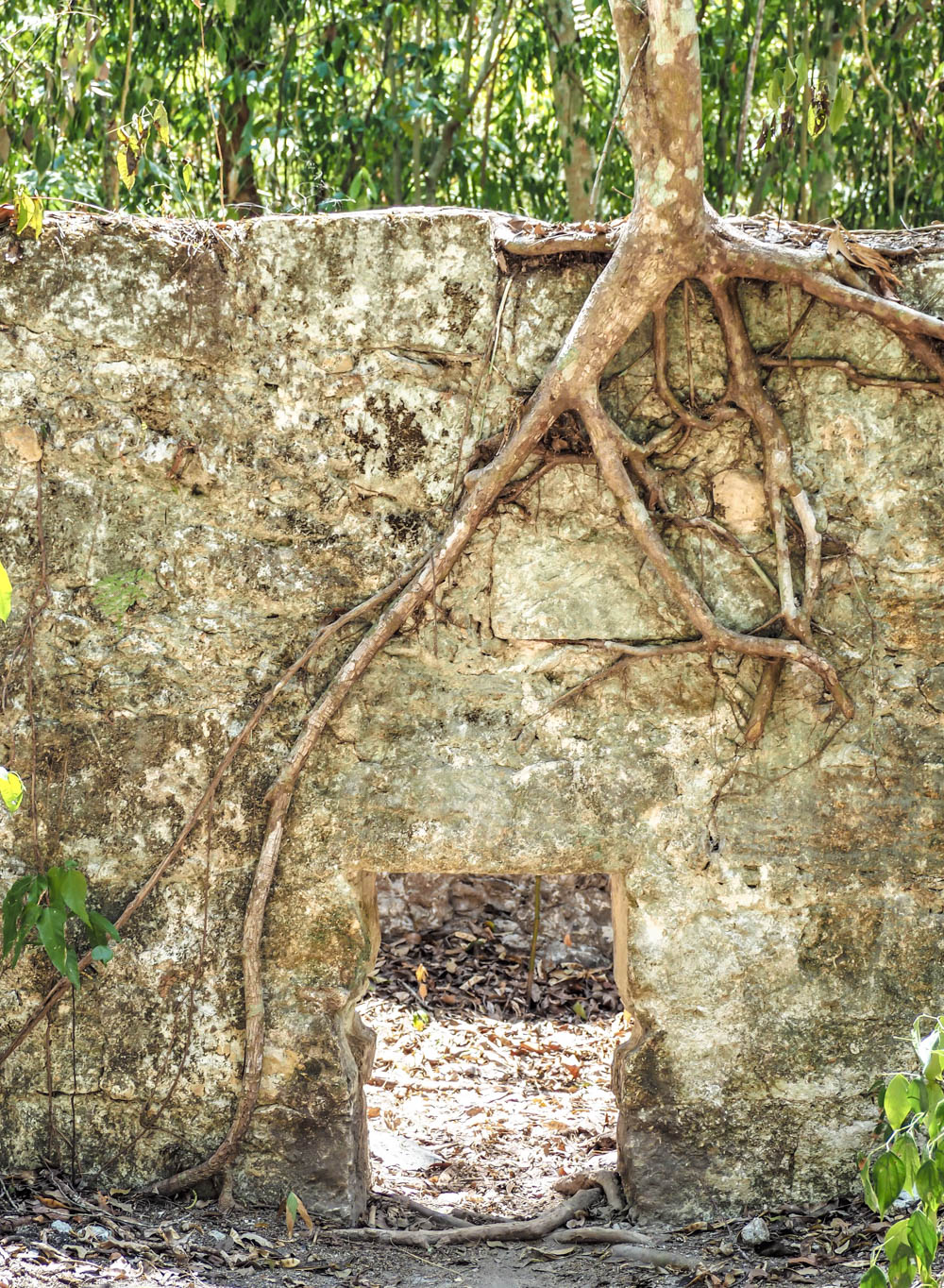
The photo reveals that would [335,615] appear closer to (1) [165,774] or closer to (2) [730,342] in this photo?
(1) [165,774]

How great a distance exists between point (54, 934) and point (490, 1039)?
9.30 feet

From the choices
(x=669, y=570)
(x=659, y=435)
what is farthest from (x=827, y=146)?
(x=669, y=570)

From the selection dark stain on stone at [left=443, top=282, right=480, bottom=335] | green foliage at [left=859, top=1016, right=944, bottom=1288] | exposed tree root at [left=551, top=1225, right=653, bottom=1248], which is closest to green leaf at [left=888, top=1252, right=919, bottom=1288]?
green foliage at [left=859, top=1016, right=944, bottom=1288]

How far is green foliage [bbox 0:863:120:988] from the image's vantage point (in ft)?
10.4

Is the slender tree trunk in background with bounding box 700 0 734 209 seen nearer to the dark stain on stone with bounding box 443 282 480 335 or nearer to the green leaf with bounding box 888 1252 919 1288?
the dark stain on stone with bounding box 443 282 480 335

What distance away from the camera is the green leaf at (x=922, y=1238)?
1.84 metres

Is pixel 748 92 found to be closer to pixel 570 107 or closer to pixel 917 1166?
pixel 570 107

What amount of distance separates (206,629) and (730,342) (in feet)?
5.41

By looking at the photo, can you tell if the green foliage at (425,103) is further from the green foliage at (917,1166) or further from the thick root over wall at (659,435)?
the green foliage at (917,1166)

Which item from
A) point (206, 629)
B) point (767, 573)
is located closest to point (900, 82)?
point (767, 573)

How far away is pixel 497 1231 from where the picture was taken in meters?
3.46

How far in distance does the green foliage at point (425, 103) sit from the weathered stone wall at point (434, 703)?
285 centimetres

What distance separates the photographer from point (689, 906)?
3.35 meters

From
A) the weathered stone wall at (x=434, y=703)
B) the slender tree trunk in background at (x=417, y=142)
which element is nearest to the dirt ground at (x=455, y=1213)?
→ the weathered stone wall at (x=434, y=703)
